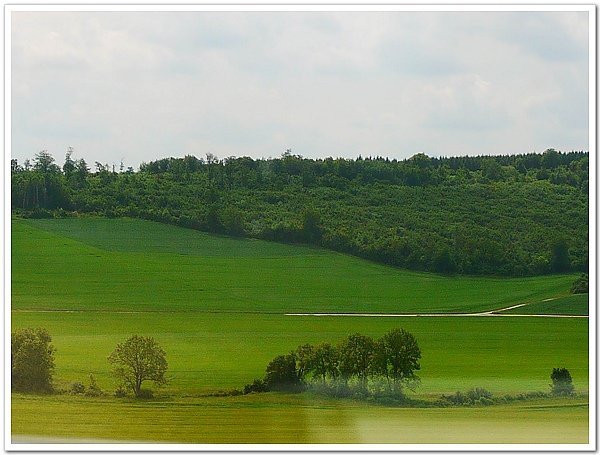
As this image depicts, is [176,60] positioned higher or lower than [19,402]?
higher

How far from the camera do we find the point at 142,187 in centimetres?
718

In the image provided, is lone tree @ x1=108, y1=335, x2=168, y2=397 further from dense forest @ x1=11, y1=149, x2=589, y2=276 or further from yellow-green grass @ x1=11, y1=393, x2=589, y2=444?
dense forest @ x1=11, y1=149, x2=589, y2=276

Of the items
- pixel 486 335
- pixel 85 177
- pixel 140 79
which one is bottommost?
pixel 486 335

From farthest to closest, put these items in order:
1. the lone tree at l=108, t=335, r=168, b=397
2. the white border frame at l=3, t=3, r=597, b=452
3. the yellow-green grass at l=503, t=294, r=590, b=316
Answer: the yellow-green grass at l=503, t=294, r=590, b=316 → the lone tree at l=108, t=335, r=168, b=397 → the white border frame at l=3, t=3, r=597, b=452

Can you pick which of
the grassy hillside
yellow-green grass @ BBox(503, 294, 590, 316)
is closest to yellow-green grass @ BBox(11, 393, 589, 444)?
the grassy hillside

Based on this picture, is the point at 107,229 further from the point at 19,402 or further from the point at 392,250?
the point at 392,250

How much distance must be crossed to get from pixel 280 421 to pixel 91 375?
1177 millimetres

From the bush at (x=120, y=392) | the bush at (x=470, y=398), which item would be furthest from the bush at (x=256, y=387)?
the bush at (x=470, y=398)

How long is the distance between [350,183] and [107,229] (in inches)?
59.8

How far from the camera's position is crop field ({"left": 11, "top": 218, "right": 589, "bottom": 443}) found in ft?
23.1

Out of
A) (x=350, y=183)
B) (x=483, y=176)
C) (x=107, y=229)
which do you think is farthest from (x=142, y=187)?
(x=483, y=176)

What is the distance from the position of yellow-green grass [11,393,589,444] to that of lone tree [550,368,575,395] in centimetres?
8

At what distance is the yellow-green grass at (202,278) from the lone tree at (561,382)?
19.2 inches
